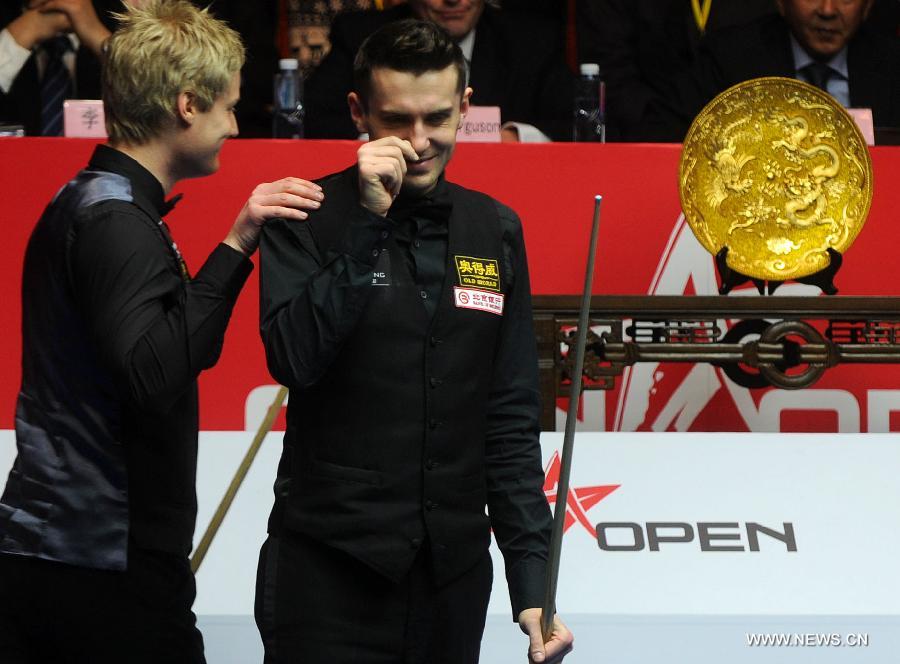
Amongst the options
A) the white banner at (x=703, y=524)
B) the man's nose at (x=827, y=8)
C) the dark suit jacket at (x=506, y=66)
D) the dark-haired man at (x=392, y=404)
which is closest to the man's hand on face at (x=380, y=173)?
the dark-haired man at (x=392, y=404)

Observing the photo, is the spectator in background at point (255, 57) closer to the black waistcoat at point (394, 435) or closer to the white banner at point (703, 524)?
the white banner at point (703, 524)

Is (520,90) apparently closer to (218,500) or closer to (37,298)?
(218,500)

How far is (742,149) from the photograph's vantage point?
9.70 feet

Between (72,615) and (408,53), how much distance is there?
677mm

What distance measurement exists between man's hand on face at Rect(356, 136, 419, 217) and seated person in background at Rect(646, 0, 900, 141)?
84.8 inches

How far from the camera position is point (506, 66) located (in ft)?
11.8

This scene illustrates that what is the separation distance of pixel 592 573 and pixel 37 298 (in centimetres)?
130

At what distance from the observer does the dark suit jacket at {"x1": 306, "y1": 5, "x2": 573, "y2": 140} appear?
3533 millimetres

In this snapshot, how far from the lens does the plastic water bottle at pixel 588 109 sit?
3.22 meters

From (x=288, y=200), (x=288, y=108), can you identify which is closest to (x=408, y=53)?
(x=288, y=200)

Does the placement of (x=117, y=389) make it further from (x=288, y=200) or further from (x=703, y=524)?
(x=703, y=524)

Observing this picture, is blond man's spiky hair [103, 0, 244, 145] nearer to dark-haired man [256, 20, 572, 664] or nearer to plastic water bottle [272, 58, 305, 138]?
dark-haired man [256, 20, 572, 664]

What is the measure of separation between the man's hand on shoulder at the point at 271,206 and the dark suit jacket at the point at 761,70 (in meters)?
2.13

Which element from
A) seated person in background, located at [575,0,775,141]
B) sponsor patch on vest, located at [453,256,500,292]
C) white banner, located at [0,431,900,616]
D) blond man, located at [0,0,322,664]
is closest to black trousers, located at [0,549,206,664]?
blond man, located at [0,0,322,664]
